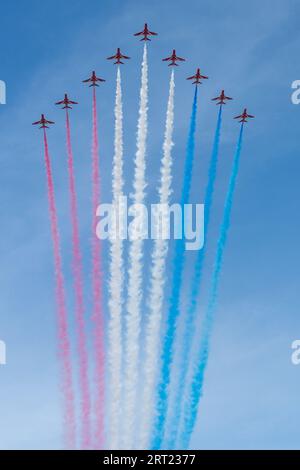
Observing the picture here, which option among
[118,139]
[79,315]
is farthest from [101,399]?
[118,139]

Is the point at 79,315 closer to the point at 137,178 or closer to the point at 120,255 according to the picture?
the point at 120,255

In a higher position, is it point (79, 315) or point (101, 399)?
point (79, 315)

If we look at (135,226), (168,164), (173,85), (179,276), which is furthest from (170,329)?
(173,85)

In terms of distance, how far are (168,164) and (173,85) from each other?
1080 cm

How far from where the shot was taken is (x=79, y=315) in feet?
343

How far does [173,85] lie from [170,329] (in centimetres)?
3249

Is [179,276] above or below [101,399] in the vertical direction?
above
